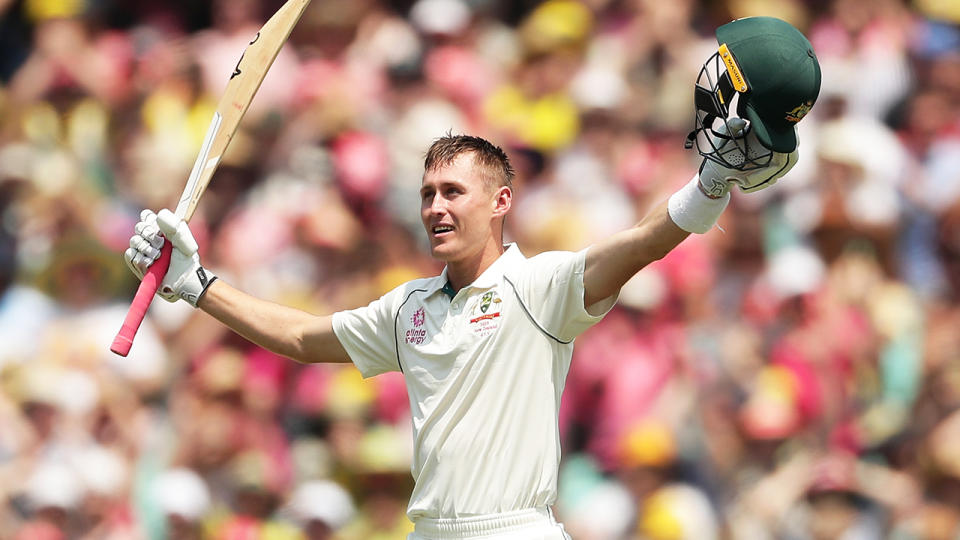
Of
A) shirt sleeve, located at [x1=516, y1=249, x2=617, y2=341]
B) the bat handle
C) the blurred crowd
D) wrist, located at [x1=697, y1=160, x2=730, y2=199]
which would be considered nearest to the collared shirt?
shirt sleeve, located at [x1=516, y1=249, x2=617, y2=341]

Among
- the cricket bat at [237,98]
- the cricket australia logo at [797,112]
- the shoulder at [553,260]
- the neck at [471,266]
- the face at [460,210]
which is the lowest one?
the shoulder at [553,260]

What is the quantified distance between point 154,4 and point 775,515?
6.41 m

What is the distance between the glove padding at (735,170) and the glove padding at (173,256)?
2.10 m

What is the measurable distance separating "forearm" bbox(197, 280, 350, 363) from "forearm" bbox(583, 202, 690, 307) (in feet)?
3.93

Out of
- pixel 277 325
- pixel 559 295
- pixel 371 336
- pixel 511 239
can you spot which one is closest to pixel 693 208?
pixel 559 295

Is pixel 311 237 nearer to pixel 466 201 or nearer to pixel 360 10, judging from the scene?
pixel 360 10

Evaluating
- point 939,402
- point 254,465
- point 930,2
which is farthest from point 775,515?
point 930,2

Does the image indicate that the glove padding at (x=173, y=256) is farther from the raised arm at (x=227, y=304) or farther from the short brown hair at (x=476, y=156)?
the short brown hair at (x=476, y=156)

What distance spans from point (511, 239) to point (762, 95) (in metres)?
4.42

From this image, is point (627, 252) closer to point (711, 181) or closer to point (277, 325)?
point (711, 181)

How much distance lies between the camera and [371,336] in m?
5.54

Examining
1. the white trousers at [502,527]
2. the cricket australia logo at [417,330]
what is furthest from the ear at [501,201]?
the white trousers at [502,527]

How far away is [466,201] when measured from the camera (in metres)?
5.30

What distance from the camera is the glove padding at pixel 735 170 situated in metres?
4.67
